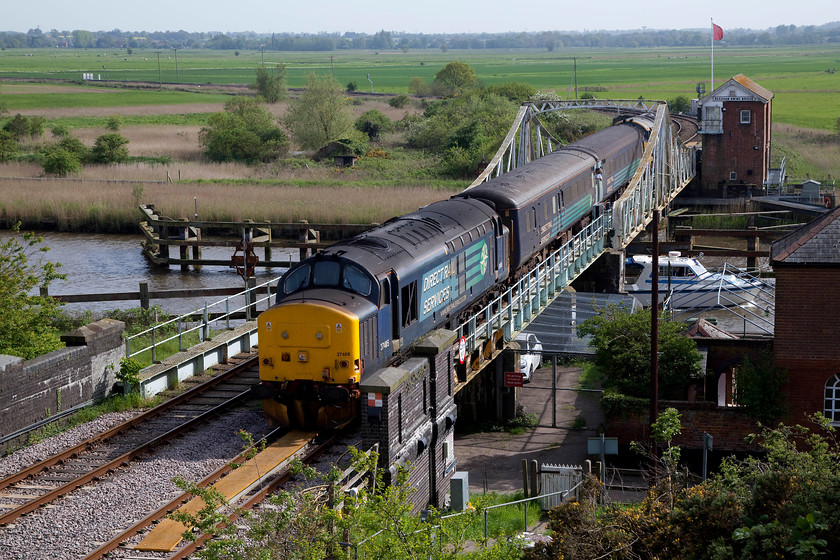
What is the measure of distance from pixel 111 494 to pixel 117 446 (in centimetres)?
247

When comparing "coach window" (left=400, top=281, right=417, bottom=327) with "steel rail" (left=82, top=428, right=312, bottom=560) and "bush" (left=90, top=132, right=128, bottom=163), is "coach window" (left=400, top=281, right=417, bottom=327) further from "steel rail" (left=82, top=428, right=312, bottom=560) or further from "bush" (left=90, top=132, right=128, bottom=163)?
"bush" (left=90, top=132, right=128, bottom=163)

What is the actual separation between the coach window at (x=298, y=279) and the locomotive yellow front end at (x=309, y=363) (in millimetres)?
1066

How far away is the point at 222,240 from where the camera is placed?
1868 inches

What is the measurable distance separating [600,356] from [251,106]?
231 feet

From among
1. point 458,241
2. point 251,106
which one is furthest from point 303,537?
point 251,106

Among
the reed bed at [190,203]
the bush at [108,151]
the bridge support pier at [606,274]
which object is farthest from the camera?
the bush at [108,151]

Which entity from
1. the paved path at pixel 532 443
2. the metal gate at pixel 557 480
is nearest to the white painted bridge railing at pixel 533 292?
the paved path at pixel 532 443

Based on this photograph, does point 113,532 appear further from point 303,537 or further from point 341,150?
point 341,150

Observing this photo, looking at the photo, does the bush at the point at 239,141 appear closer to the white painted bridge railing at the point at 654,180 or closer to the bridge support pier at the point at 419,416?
the white painted bridge railing at the point at 654,180

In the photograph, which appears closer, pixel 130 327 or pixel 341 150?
pixel 130 327

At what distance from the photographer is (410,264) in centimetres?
2161

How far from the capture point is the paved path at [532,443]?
23.8 m

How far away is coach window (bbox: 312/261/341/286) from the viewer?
20344mm

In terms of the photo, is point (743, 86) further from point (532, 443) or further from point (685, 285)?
point (532, 443)
